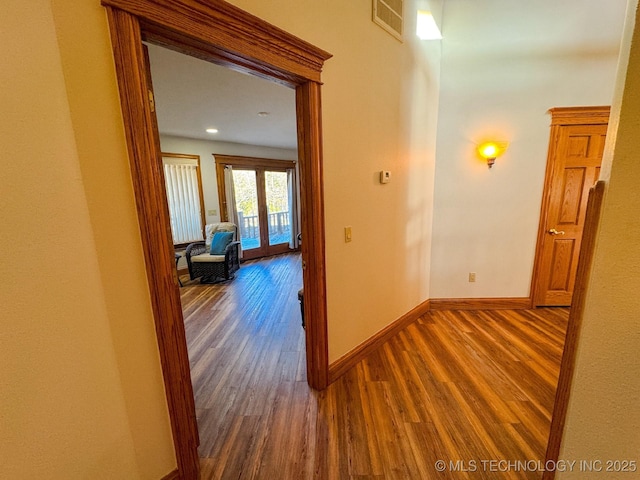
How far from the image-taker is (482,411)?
1.71 m

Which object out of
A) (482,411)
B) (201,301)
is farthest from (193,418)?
(201,301)

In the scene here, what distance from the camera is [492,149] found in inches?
110

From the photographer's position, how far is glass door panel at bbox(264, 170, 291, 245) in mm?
6301

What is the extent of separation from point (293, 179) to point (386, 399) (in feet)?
18.6

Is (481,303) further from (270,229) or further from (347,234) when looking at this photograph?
(270,229)

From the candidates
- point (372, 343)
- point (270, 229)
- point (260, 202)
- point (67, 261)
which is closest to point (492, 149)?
point (372, 343)

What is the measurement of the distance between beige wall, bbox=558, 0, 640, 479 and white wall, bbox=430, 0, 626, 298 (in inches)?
90.6

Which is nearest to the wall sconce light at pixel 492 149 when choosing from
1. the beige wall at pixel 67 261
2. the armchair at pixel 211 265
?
the beige wall at pixel 67 261

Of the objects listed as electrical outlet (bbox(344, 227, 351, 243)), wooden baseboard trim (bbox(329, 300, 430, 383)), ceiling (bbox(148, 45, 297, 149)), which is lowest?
wooden baseboard trim (bbox(329, 300, 430, 383))

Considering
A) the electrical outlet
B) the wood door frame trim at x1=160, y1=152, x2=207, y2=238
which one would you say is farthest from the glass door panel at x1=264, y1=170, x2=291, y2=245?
the electrical outlet

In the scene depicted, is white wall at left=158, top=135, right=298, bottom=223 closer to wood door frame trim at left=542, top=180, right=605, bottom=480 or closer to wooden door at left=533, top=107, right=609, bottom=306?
wooden door at left=533, top=107, right=609, bottom=306

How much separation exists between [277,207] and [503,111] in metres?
4.85

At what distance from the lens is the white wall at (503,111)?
2629 millimetres

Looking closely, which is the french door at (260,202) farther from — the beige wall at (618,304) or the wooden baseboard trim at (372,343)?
the beige wall at (618,304)
